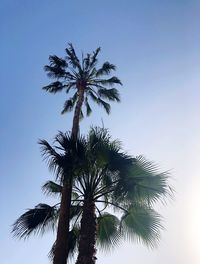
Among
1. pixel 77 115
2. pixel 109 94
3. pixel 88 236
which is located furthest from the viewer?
pixel 109 94

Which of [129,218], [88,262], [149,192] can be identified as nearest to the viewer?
[88,262]

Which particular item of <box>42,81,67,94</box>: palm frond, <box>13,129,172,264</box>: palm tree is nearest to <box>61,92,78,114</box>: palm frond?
<box>42,81,67,94</box>: palm frond

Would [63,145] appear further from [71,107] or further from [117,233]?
[71,107]

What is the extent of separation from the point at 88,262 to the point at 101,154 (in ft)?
9.86

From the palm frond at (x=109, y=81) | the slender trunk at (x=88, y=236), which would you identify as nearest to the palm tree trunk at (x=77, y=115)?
the palm frond at (x=109, y=81)

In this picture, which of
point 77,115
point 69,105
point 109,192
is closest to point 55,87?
point 69,105

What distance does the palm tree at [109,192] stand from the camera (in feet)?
33.3

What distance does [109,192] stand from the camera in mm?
10383

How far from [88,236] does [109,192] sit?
143 centimetres

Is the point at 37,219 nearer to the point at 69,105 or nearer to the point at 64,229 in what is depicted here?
the point at 64,229

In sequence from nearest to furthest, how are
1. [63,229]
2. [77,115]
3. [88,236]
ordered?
1. [88,236]
2. [63,229]
3. [77,115]

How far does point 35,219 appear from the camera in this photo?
1083 cm

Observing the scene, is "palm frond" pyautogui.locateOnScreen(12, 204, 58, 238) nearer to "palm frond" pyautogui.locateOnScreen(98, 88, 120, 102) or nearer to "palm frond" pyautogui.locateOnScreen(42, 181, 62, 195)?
"palm frond" pyautogui.locateOnScreen(42, 181, 62, 195)

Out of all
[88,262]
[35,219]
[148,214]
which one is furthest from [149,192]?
[35,219]
